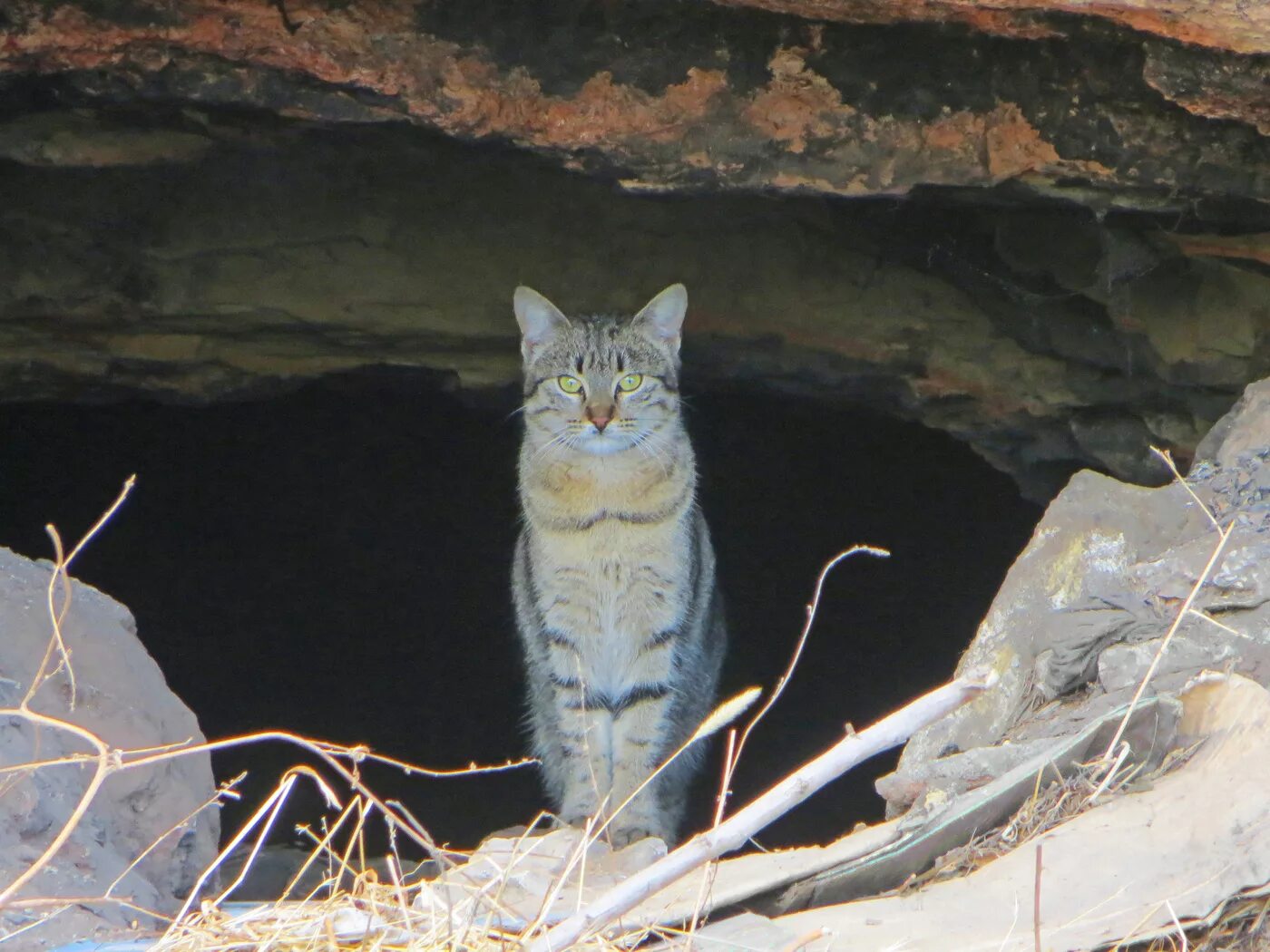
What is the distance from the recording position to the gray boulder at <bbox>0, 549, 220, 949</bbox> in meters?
2.26

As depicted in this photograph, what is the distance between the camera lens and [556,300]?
493 centimetres

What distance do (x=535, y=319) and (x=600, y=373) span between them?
301 millimetres

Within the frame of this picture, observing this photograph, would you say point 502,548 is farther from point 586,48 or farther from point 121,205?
point 586,48

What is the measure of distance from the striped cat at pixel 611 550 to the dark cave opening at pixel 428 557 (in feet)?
4.81

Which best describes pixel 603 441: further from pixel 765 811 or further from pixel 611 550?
pixel 765 811

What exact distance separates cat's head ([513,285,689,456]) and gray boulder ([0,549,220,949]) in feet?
5.58

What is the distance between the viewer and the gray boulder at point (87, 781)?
89.0 inches

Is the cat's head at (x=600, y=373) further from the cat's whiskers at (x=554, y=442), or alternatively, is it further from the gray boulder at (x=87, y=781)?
the gray boulder at (x=87, y=781)

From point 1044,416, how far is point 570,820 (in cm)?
225

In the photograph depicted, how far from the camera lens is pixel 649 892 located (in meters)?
1.71

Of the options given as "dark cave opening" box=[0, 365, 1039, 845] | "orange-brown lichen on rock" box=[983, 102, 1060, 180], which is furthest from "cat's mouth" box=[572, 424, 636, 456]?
"dark cave opening" box=[0, 365, 1039, 845]

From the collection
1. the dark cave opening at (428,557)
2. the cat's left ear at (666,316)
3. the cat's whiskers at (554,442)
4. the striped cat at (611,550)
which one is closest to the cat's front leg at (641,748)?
the striped cat at (611,550)

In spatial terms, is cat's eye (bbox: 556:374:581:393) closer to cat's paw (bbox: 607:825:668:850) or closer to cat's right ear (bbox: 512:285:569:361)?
cat's right ear (bbox: 512:285:569:361)

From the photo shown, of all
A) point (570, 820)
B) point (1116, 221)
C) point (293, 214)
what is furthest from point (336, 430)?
point (1116, 221)
